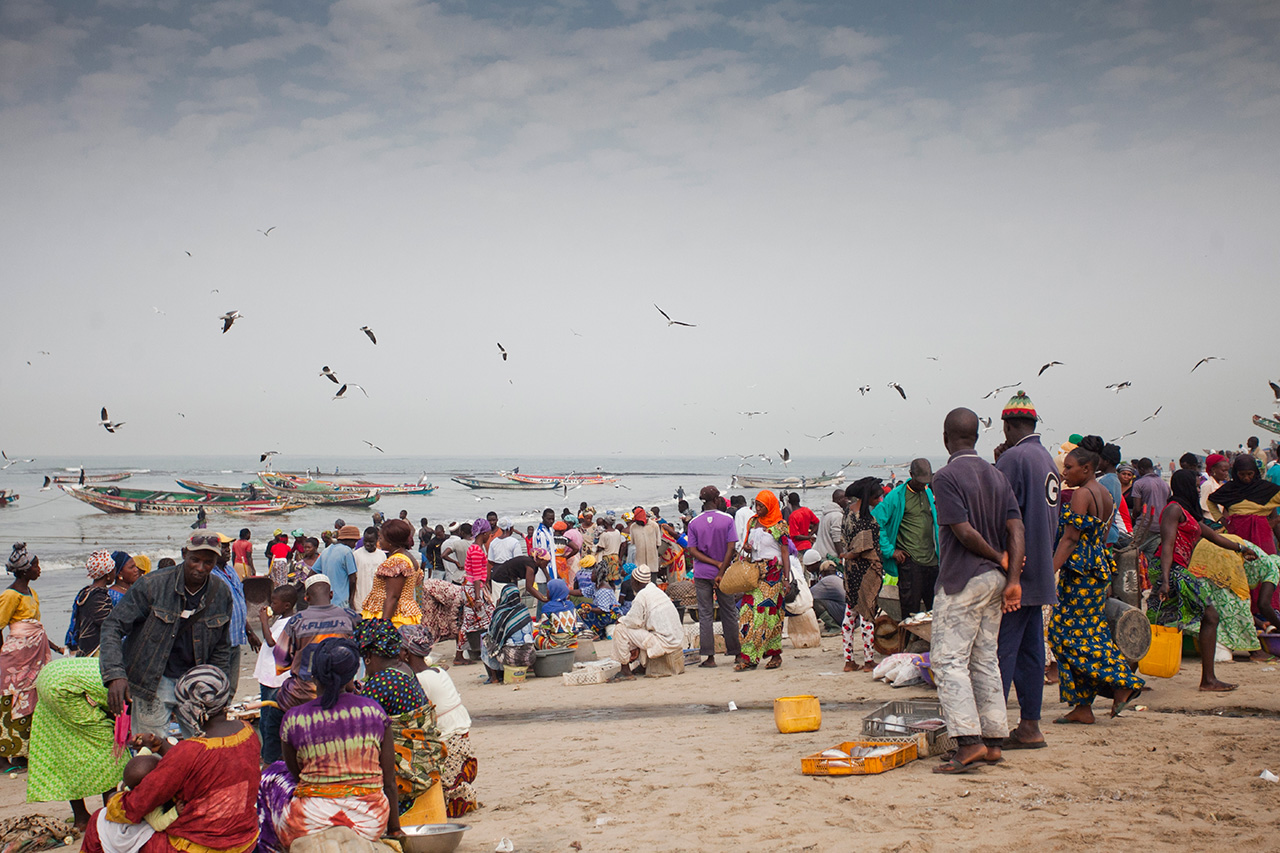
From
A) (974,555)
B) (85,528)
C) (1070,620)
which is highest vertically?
(974,555)

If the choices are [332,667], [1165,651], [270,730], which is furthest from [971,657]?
[270,730]

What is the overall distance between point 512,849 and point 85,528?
40492 mm

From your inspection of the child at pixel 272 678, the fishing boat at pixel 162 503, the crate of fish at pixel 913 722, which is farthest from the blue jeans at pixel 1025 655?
the fishing boat at pixel 162 503

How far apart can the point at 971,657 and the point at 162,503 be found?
44128mm

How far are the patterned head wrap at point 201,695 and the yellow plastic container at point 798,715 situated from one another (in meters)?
3.50

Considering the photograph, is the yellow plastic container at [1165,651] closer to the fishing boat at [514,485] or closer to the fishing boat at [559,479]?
the fishing boat at [559,479]

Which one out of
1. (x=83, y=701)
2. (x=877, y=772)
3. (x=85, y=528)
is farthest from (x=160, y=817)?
Answer: (x=85, y=528)

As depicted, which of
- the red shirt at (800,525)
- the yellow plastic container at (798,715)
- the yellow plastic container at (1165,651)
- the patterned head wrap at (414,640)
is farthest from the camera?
the red shirt at (800,525)

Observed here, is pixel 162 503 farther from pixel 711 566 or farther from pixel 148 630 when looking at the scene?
pixel 148 630

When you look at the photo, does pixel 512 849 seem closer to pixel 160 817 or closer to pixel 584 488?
pixel 160 817

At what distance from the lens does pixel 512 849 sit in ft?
12.9

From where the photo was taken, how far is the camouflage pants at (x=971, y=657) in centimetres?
425

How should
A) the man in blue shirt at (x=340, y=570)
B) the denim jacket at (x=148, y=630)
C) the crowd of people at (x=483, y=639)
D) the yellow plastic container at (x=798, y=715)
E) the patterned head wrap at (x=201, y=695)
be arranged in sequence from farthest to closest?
1. the man in blue shirt at (x=340, y=570)
2. the yellow plastic container at (x=798, y=715)
3. the denim jacket at (x=148, y=630)
4. the crowd of people at (x=483, y=639)
5. the patterned head wrap at (x=201, y=695)

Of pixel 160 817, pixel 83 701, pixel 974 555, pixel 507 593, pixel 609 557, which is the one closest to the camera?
pixel 160 817
